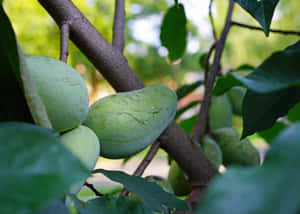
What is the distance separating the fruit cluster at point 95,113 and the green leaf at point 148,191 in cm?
3

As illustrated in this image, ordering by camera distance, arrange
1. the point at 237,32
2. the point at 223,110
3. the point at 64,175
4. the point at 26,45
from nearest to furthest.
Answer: the point at 64,175, the point at 223,110, the point at 26,45, the point at 237,32

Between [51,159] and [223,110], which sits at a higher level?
[51,159]

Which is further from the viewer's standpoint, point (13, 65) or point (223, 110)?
point (223, 110)

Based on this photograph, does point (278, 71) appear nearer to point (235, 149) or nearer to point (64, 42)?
point (64, 42)

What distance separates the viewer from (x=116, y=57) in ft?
1.42

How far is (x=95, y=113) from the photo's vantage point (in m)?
0.35

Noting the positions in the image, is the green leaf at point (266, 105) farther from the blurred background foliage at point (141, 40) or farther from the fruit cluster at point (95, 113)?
the blurred background foliage at point (141, 40)

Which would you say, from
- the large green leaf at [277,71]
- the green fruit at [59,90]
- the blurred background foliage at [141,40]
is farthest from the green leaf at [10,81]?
the blurred background foliage at [141,40]

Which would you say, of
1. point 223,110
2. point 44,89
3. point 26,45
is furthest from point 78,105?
point 26,45

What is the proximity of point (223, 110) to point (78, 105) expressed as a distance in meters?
0.52

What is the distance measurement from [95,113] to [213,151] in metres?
0.34

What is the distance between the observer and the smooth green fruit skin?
10.9 inches

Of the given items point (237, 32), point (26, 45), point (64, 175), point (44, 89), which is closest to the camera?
point (64, 175)

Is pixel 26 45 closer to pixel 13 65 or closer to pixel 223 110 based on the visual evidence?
pixel 223 110
